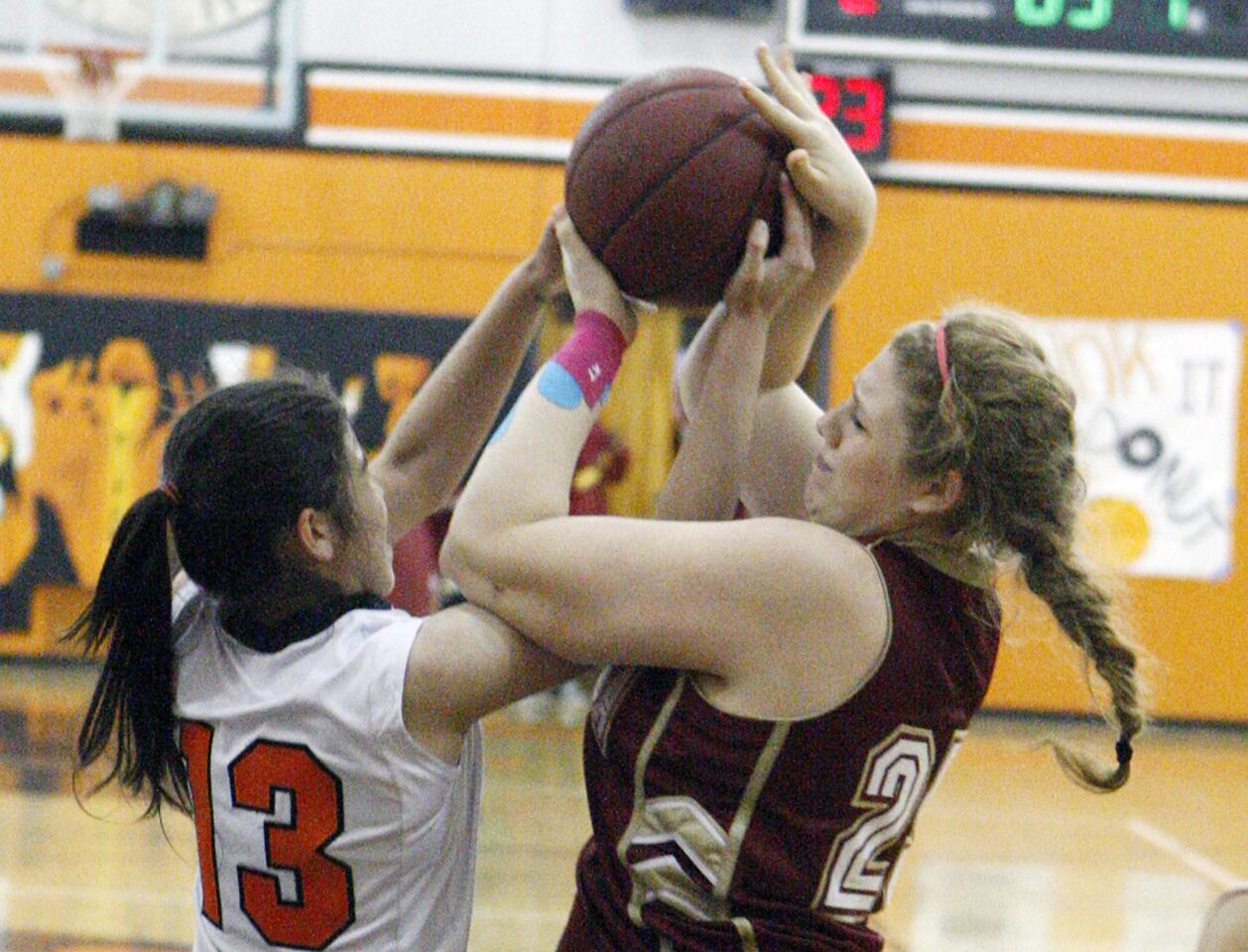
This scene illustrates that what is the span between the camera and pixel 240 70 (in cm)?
768

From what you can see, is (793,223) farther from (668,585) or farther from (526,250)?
(526,250)

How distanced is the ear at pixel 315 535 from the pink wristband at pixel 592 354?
0.27m

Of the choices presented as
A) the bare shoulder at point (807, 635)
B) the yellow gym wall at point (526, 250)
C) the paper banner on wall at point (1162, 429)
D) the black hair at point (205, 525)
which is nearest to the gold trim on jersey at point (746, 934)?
the bare shoulder at point (807, 635)

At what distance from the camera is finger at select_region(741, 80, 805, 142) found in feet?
5.27

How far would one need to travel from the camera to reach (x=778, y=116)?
63.2 inches

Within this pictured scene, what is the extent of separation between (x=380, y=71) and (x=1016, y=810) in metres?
4.46

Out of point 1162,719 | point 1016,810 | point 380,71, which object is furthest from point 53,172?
point 1162,719

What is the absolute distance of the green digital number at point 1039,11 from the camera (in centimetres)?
697

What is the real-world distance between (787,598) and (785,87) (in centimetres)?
55

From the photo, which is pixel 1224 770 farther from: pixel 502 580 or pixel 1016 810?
pixel 502 580

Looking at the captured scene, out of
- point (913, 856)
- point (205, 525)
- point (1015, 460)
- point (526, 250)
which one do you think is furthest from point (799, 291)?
point (526, 250)

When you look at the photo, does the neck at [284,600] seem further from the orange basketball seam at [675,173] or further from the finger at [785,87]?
the finger at [785,87]

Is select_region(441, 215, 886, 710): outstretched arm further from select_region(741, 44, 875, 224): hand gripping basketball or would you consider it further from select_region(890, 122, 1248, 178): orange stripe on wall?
select_region(890, 122, 1248, 178): orange stripe on wall

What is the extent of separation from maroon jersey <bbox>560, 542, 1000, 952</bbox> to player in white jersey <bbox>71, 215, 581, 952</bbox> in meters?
0.12
